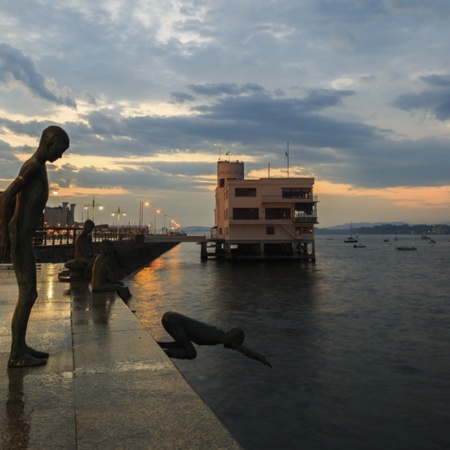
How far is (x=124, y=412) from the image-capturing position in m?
4.08

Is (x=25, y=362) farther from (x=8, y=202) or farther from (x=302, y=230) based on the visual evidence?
(x=302, y=230)

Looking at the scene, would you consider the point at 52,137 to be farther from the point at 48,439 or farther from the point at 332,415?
the point at 332,415

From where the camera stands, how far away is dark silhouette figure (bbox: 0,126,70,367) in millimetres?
5402

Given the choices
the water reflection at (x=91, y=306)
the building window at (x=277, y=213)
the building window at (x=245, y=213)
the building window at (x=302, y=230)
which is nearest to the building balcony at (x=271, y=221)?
the building window at (x=245, y=213)

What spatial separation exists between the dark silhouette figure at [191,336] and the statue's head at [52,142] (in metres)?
3.89

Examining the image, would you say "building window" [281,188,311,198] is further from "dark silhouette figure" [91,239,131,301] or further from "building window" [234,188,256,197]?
"dark silhouette figure" [91,239,131,301]

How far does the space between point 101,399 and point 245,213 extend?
61.3 metres

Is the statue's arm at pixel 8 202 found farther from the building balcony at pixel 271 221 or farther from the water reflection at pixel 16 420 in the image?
the building balcony at pixel 271 221

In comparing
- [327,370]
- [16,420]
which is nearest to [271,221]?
[327,370]

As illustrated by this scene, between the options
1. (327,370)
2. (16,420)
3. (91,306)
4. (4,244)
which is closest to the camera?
(16,420)

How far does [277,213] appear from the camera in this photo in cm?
6575

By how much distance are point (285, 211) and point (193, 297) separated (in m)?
36.0

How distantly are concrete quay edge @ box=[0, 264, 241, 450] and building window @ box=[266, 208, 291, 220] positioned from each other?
192ft

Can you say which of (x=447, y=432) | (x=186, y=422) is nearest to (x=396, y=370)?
(x=447, y=432)
